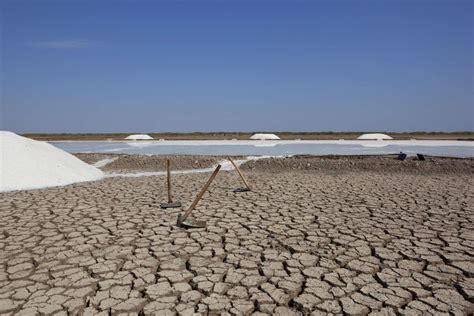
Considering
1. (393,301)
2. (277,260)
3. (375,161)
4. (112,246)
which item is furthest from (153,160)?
(393,301)

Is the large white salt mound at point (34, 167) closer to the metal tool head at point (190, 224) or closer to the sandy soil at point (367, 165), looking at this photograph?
the metal tool head at point (190, 224)

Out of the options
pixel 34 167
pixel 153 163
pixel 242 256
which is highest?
pixel 34 167

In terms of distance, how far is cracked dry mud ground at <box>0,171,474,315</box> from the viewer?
2330 millimetres

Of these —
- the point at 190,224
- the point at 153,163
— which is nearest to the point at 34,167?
the point at 153,163

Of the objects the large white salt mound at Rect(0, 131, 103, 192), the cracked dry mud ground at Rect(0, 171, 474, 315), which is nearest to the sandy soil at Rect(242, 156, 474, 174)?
the cracked dry mud ground at Rect(0, 171, 474, 315)

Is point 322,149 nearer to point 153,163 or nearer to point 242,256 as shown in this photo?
point 153,163

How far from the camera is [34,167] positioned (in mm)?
7352

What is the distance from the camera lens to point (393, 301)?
7.63ft

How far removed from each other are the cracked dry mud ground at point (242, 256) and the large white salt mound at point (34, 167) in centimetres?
112

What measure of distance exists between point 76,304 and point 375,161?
376 inches

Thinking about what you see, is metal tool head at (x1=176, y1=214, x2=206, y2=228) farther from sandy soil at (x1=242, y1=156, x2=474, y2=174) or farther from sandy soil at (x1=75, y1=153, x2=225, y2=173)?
sandy soil at (x1=75, y1=153, x2=225, y2=173)

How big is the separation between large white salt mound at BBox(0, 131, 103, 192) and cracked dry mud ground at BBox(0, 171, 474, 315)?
112 cm

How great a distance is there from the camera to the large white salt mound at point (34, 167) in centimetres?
671

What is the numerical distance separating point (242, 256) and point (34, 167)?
6.25 meters
